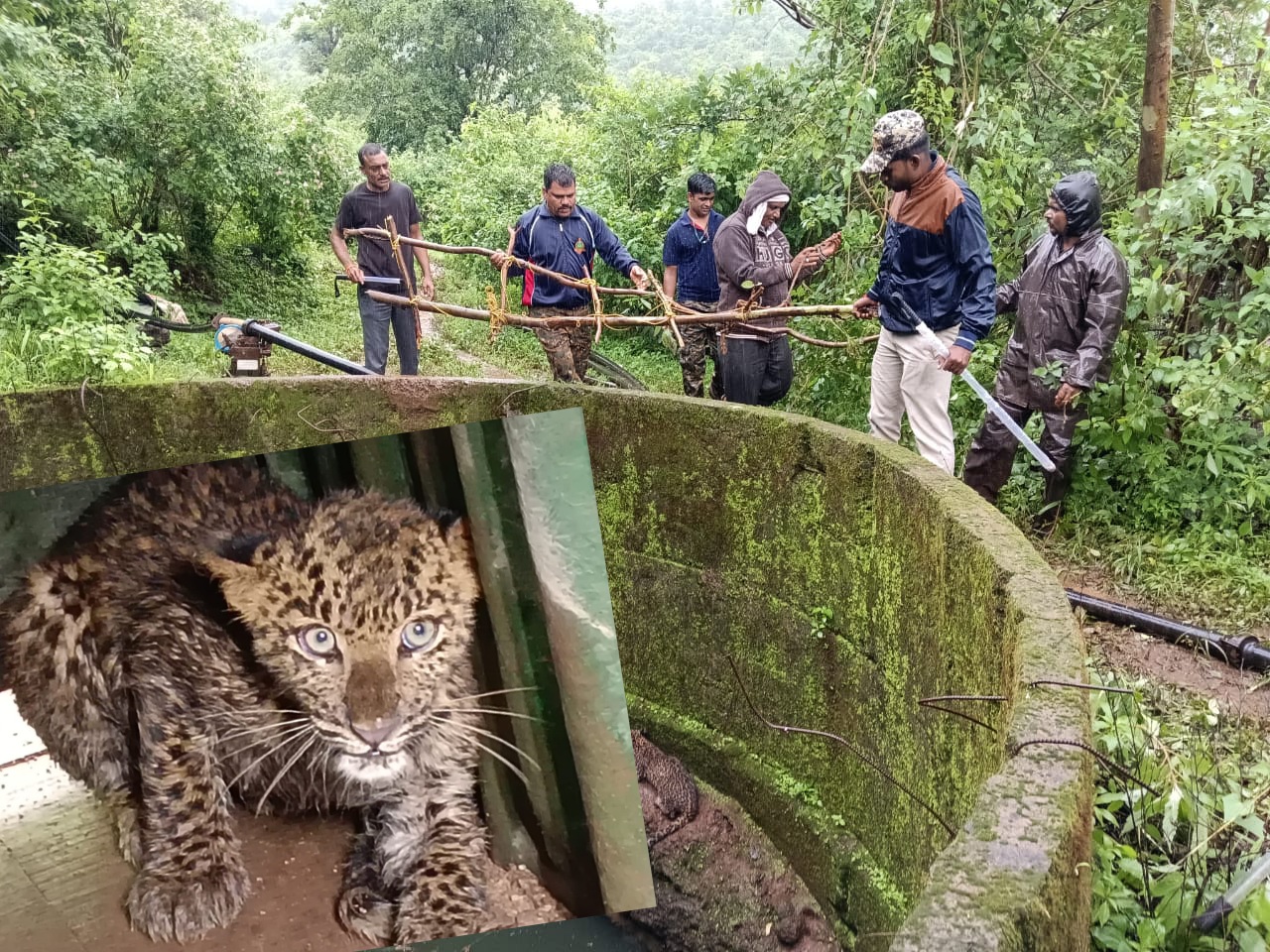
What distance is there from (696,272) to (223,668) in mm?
4987

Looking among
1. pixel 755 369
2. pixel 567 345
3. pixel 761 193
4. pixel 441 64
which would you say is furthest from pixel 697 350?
pixel 441 64

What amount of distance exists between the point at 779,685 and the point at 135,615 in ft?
9.79

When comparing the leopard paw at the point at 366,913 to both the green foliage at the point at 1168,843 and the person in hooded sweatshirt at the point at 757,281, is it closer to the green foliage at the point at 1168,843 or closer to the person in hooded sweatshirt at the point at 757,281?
the green foliage at the point at 1168,843

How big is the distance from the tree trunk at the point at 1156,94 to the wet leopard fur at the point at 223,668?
475 cm

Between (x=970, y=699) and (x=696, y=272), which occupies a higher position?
(x=696, y=272)

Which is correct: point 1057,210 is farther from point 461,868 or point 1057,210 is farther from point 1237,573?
point 461,868

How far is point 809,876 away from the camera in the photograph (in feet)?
12.6

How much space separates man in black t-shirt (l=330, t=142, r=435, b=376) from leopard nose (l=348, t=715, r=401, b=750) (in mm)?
4633

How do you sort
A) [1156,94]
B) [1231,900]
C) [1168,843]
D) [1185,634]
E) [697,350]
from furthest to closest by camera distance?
[697,350]
[1156,94]
[1185,634]
[1168,843]
[1231,900]

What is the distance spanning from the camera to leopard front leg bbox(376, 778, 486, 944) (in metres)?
1.45

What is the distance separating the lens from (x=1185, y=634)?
12.6ft

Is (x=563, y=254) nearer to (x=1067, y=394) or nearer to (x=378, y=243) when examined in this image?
(x=378, y=243)

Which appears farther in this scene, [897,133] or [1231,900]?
[897,133]

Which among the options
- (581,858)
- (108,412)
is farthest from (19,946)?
(108,412)
